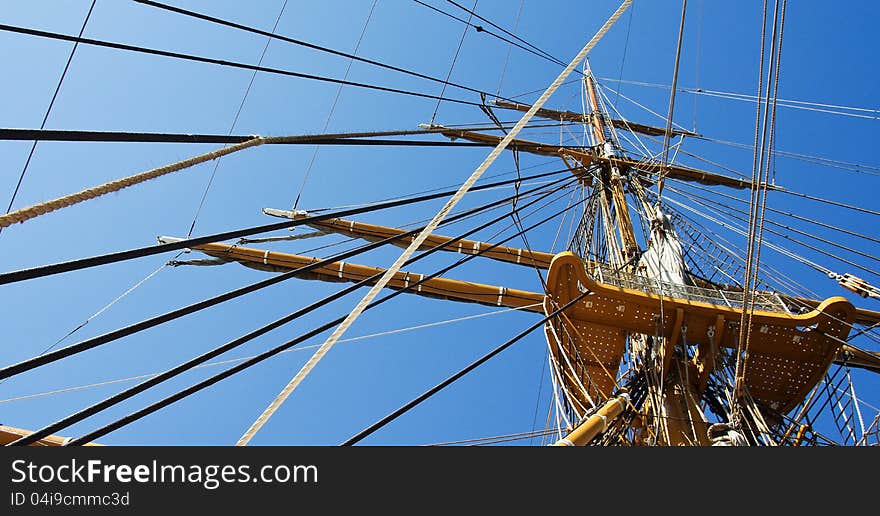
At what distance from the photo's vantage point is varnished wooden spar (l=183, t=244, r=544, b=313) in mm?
9977

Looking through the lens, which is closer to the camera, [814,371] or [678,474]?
Answer: [678,474]

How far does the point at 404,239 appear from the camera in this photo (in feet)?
36.6

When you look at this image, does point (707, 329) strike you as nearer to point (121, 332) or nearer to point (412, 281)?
point (412, 281)

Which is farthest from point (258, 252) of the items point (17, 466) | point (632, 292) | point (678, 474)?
point (678, 474)

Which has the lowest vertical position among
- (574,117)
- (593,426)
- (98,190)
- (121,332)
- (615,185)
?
(593,426)

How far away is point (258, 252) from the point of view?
34.4 ft

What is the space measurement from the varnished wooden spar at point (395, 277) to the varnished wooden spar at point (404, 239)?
0.75 m

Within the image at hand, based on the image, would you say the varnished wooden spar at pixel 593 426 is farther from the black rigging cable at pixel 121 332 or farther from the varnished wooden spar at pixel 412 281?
the varnished wooden spar at pixel 412 281

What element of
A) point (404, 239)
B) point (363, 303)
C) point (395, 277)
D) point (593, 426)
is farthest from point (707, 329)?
point (363, 303)

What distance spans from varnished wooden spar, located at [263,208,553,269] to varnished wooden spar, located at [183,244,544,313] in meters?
0.75

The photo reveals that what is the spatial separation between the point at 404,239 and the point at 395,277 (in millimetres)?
1180

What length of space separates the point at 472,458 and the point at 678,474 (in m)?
1.02

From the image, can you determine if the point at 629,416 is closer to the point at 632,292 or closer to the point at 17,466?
the point at 632,292

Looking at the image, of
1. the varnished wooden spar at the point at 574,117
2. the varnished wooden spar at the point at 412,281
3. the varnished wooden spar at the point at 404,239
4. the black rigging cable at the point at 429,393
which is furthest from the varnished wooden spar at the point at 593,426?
the varnished wooden spar at the point at 574,117
